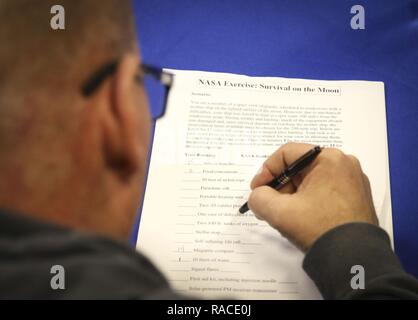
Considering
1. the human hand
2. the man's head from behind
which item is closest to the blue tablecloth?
the human hand

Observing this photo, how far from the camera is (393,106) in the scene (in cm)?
54

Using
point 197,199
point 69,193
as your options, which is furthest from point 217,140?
point 69,193

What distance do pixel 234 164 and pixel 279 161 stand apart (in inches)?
2.8

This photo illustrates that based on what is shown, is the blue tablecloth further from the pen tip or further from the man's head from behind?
the man's head from behind

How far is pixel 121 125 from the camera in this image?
228 mm

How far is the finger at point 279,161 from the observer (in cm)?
45

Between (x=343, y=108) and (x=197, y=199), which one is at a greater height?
(x=343, y=108)

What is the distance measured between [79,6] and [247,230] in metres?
0.32

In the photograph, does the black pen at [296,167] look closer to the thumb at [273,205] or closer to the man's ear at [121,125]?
the thumb at [273,205]

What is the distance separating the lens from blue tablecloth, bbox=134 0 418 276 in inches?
22.3

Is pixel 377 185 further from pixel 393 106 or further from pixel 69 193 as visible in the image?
pixel 69 193

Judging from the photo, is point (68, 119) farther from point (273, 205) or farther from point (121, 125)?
point (273, 205)

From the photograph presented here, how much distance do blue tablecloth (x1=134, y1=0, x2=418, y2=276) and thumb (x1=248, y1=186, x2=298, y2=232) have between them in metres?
0.23

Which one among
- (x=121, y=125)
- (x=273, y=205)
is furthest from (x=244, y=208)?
(x=121, y=125)
